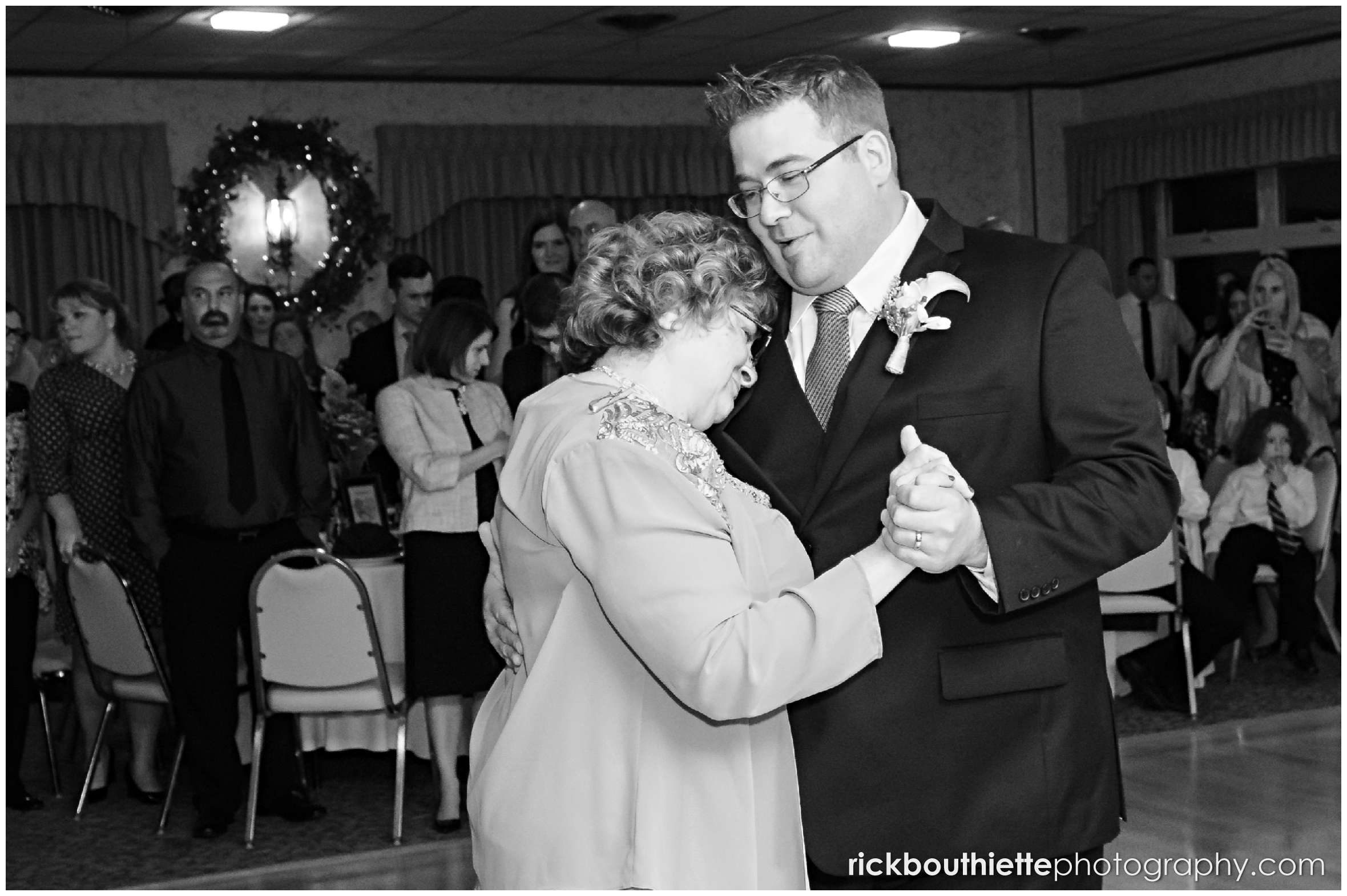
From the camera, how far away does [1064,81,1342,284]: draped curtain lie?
10211 millimetres

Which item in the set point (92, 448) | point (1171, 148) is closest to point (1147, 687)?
point (92, 448)

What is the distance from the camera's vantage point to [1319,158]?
33.6 ft

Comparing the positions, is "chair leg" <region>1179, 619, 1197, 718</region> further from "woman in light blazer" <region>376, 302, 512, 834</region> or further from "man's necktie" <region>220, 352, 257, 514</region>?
"man's necktie" <region>220, 352, 257, 514</region>

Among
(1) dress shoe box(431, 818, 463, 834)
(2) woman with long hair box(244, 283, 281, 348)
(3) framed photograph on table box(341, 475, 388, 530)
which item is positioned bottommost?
(1) dress shoe box(431, 818, 463, 834)

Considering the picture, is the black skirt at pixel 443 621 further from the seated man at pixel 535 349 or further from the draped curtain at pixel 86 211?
the draped curtain at pixel 86 211

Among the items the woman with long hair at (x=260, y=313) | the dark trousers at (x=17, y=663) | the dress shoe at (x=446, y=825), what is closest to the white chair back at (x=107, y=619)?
the dark trousers at (x=17, y=663)

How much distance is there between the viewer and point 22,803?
5.32 m

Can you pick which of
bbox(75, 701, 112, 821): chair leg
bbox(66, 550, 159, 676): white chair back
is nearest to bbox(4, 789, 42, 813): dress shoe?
bbox(75, 701, 112, 821): chair leg

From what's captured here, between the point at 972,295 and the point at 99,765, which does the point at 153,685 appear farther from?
the point at 972,295

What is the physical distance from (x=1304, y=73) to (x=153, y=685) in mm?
8219

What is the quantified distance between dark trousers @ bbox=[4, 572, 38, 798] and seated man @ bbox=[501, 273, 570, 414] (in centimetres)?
163

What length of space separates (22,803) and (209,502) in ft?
4.34

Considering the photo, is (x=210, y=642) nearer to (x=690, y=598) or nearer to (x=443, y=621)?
(x=443, y=621)

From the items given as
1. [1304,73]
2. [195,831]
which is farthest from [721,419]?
[1304,73]
